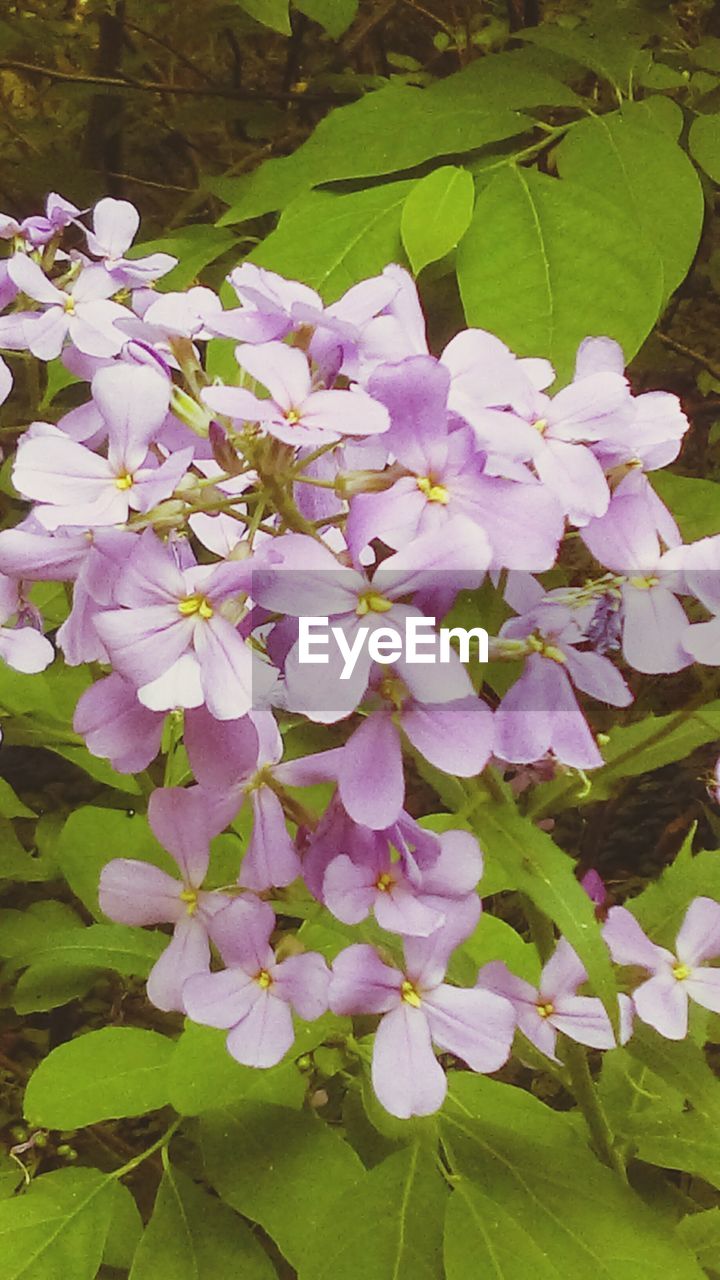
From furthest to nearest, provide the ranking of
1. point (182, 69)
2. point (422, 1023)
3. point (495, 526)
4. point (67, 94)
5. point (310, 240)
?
point (182, 69) → point (67, 94) → point (310, 240) → point (422, 1023) → point (495, 526)

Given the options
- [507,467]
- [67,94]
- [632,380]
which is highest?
[507,467]

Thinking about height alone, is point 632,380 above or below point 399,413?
below

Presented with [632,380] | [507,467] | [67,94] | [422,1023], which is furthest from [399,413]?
[67,94]

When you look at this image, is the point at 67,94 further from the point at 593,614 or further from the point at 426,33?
the point at 593,614

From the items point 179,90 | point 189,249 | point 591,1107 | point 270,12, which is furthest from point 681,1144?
point 179,90

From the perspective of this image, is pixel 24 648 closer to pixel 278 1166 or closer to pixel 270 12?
pixel 278 1166

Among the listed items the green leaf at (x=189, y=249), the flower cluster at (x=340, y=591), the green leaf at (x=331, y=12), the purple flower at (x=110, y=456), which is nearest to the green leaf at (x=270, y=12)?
the green leaf at (x=331, y=12)

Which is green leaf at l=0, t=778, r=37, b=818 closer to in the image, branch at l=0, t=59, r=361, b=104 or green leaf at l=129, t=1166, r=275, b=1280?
green leaf at l=129, t=1166, r=275, b=1280
